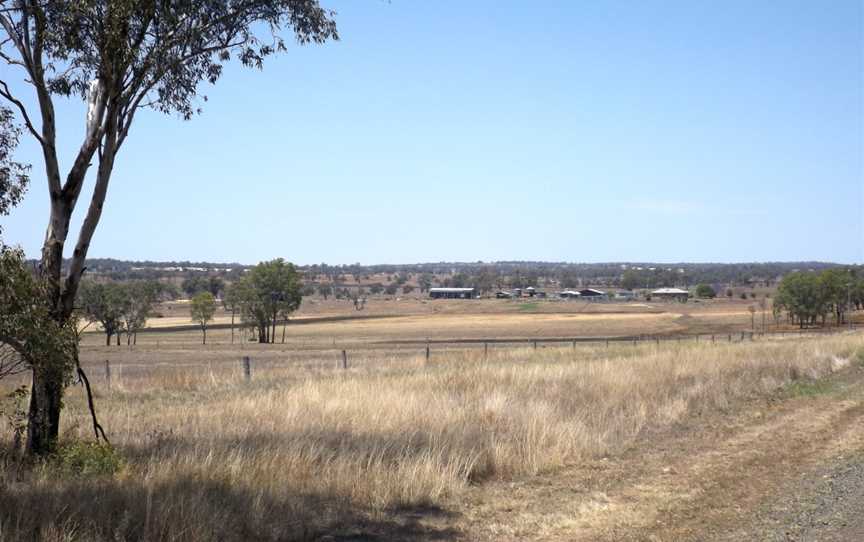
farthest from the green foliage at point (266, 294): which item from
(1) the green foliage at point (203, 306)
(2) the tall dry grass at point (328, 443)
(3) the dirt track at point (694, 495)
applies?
(3) the dirt track at point (694, 495)

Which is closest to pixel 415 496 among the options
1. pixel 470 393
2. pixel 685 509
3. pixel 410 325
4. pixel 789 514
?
pixel 685 509

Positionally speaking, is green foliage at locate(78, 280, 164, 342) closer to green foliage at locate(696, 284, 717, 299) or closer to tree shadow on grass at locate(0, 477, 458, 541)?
tree shadow on grass at locate(0, 477, 458, 541)

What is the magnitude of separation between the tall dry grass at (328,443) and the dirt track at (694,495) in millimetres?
631

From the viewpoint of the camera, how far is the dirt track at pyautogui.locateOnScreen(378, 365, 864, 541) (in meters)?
8.57

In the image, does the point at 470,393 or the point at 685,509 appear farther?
the point at 470,393

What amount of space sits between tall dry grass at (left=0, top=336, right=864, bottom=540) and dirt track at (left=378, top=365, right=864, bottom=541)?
2.07ft

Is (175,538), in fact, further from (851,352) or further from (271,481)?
(851,352)

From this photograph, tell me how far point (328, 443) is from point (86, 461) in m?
3.24

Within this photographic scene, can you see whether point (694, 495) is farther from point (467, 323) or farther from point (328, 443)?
point (467, 323)

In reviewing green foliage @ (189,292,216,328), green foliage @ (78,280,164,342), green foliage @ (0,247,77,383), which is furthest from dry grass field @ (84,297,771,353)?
green foliage @ (0,247,77,383)

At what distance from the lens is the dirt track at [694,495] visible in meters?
8.57

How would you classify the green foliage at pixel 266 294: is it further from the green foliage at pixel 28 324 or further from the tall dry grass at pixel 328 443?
the green foliage at pixel 28 324

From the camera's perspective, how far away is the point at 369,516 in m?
9.12

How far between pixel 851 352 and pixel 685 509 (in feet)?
94.3
